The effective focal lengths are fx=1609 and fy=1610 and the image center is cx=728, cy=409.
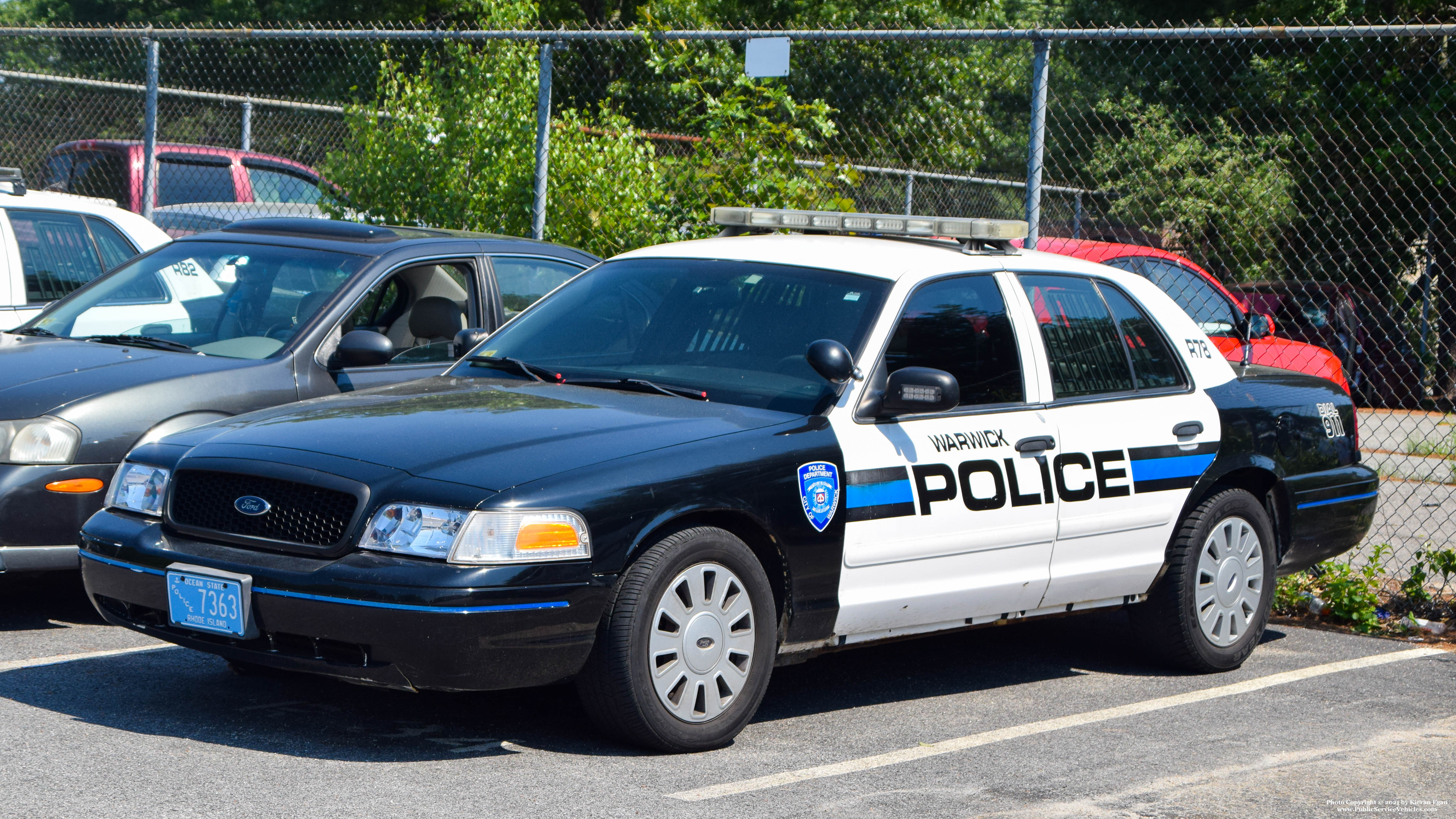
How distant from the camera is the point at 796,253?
5938 mm

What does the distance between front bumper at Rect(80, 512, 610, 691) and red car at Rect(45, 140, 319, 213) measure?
11.8 meters

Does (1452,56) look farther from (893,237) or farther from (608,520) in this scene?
(608,520)

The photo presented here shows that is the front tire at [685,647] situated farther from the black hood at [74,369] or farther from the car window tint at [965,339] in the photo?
the black hood at [74,369]

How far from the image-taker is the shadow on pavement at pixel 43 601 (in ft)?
21.0

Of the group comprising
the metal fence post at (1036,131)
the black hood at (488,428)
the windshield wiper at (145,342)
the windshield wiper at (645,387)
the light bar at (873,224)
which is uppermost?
the metal fence post at (1036,131)

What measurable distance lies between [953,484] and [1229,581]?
1.70 m

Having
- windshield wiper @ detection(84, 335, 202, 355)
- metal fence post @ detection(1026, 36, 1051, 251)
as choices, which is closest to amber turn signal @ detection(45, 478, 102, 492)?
windshield wiper @ detection(84, 335, 202, 355)

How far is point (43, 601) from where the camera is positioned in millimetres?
6809

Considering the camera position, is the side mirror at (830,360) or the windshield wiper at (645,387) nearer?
the side mirror at (830,360)

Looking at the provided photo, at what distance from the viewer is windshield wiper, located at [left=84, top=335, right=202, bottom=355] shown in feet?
22.6

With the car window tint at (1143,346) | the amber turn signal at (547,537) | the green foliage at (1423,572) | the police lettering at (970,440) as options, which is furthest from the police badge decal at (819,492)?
the green foliage at (1423,572)

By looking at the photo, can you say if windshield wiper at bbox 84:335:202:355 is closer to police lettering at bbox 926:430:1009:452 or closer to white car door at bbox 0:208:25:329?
white car door at bbox 0:208:25:329

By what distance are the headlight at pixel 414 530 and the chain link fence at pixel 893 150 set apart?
14.6 ft

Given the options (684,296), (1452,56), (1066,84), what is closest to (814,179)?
(684,296)
